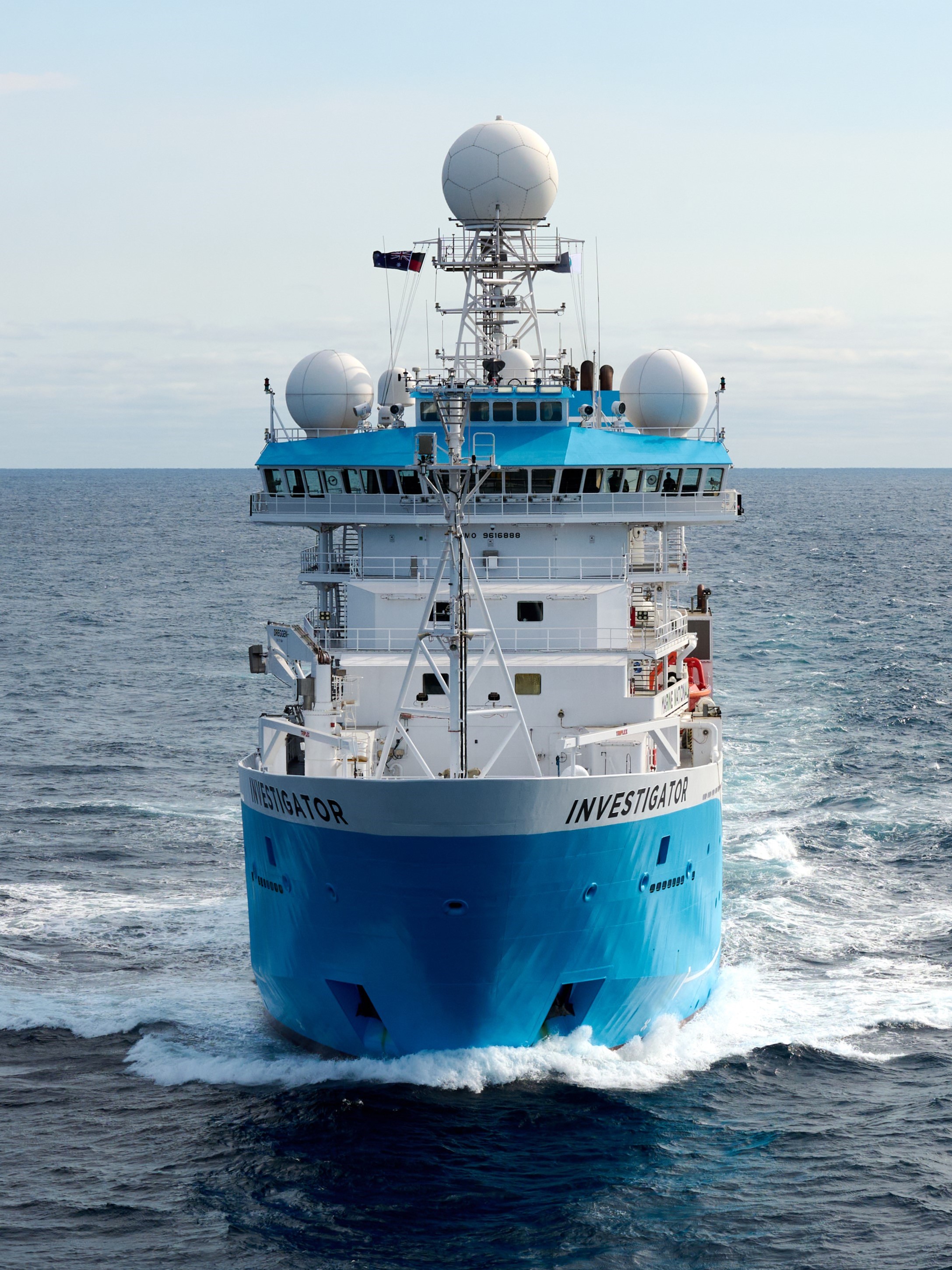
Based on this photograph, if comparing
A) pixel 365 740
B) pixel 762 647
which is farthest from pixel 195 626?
pixel 365 740

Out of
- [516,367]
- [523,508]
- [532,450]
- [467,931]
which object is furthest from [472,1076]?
[516,367]

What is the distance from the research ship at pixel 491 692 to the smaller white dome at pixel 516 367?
50mm

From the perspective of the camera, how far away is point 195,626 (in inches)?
2948

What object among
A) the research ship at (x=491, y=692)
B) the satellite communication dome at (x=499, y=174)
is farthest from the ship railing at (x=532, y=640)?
the satellite communication dome at (x=499, y=174)

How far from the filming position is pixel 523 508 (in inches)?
1130

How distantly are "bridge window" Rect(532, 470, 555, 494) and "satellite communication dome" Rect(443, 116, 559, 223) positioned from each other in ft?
22.7

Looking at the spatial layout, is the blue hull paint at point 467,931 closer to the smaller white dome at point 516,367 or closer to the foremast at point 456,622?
the foremast at point 456,622

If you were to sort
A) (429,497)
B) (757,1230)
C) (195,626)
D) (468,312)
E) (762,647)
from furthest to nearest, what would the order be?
1. (195,626)
2. (762,647)
3. (468,312)
4. (429,497)
5. (757,1230)

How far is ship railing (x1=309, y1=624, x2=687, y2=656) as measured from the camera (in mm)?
27281

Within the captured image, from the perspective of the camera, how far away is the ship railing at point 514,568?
Answer: 28.7 m

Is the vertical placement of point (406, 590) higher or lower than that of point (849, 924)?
higher

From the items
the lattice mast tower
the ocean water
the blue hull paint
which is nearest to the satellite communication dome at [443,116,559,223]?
the lattice mast tower

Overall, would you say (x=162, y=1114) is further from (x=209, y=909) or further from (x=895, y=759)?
(x=895, y=759)

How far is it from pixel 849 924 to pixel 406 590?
12.3 metres
